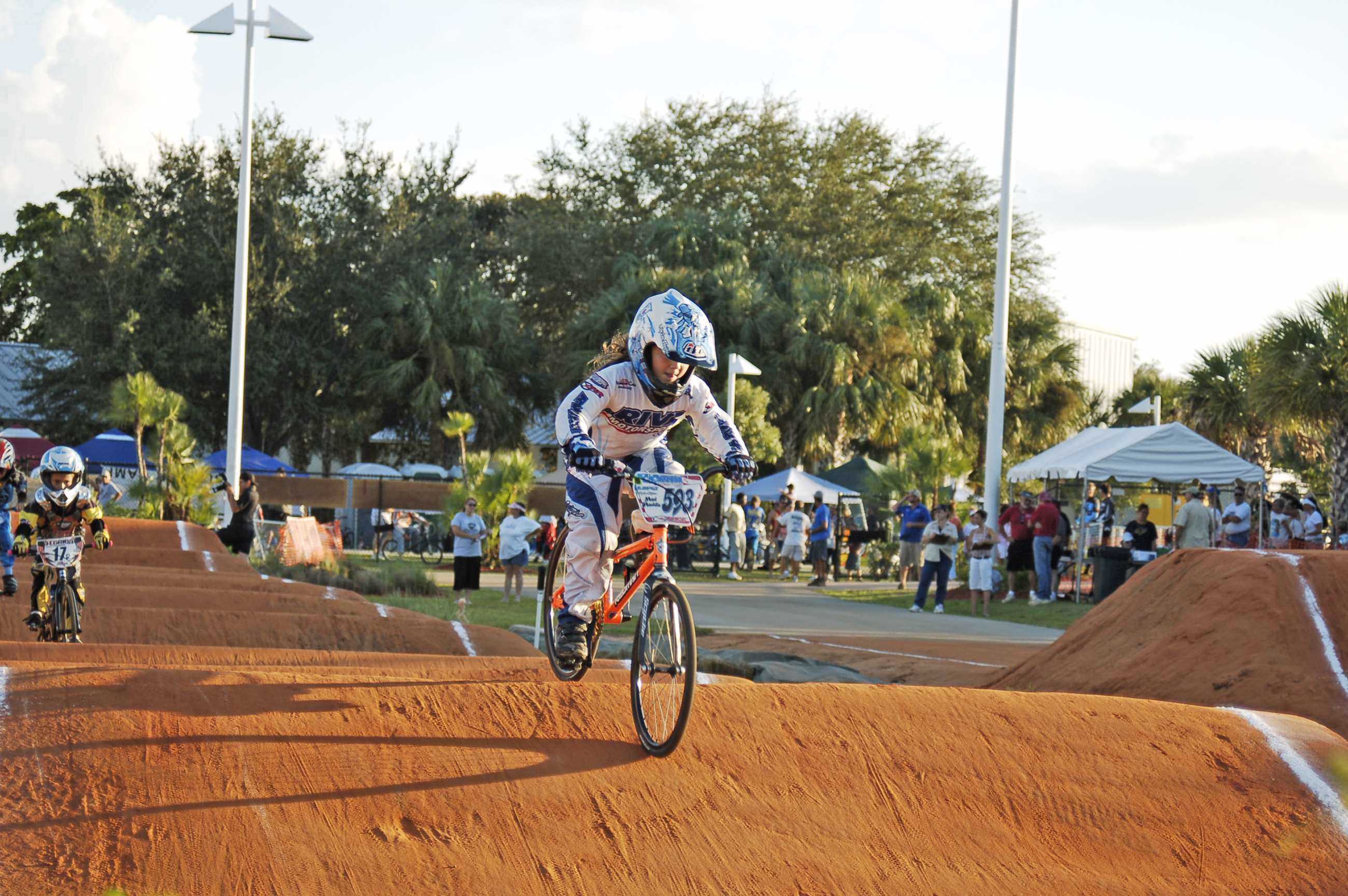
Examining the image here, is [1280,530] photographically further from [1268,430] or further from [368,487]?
[368,487]

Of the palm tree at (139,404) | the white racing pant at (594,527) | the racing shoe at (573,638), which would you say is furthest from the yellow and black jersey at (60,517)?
the palm tree at (139,404)

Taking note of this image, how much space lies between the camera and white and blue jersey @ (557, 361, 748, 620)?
21.5 ft

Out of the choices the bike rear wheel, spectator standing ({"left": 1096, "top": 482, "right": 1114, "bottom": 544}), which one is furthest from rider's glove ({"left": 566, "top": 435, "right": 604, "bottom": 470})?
spectator standing ({"left": 1096, "top": 482, "right": 1114, "bottom": 544})

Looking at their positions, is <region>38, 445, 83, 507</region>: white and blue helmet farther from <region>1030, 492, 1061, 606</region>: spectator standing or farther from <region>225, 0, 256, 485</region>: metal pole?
<region>1030, 492, 1061, 606</region>: spectator standing

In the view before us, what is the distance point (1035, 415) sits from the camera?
49500 millimetres

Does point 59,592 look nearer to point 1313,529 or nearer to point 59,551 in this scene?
point 59,551

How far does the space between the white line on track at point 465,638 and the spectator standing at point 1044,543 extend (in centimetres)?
1271

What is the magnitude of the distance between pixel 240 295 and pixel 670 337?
21610 millimetres

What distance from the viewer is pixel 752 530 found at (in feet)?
106

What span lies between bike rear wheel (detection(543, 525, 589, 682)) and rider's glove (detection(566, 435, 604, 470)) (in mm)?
884

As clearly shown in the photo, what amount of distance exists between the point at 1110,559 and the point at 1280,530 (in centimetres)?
311

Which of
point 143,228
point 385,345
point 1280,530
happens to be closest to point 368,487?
point 385,345

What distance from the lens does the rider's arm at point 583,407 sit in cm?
636

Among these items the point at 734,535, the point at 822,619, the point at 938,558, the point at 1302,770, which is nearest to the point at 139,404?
the point at 734,535
